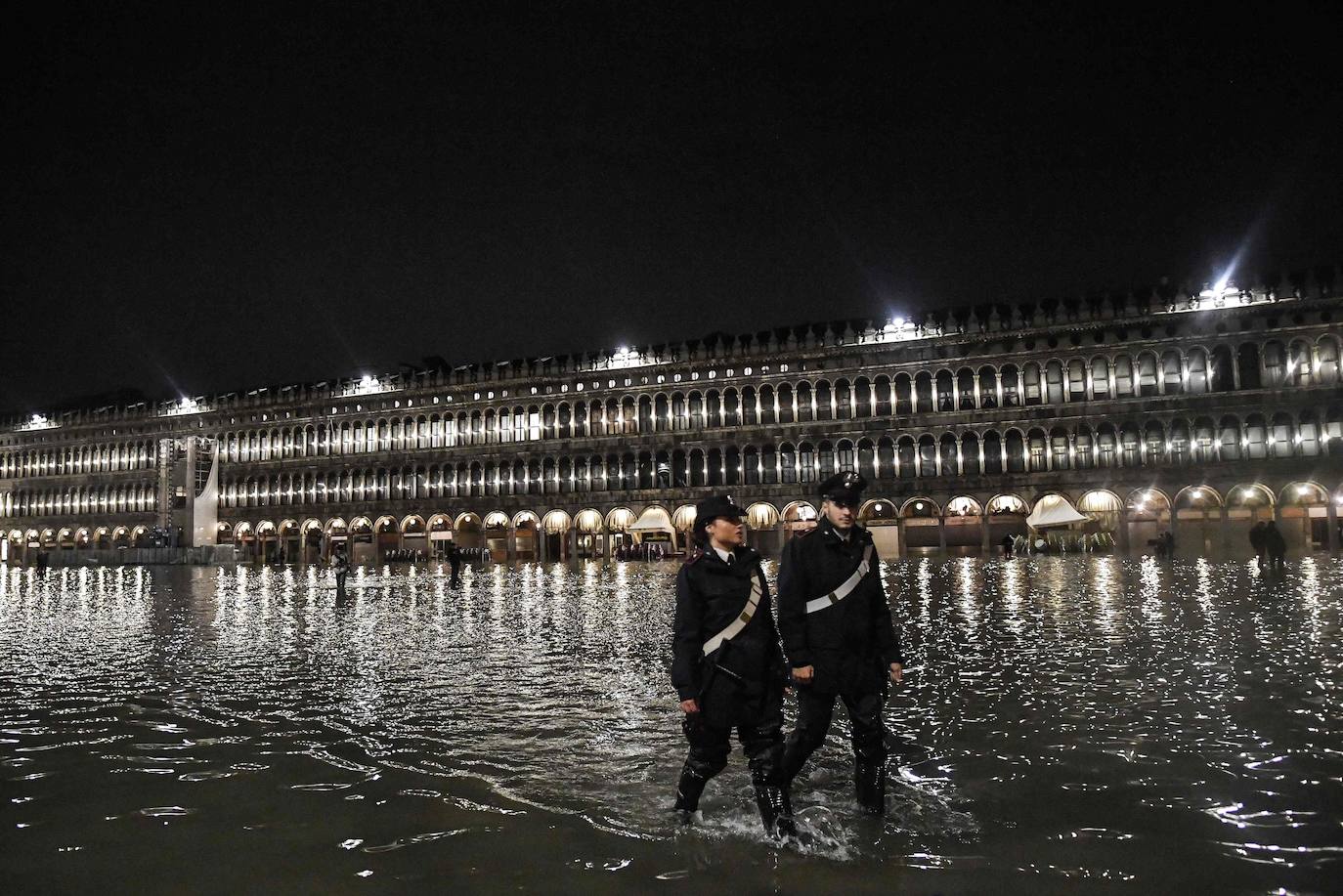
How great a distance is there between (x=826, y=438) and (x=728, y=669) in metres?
46.0

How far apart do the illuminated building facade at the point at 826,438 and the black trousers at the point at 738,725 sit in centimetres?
3688

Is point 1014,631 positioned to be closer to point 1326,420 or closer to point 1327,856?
point 1327,856

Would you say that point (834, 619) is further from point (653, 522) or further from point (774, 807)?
point (653, 522)

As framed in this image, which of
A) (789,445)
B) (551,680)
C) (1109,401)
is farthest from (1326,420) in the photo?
(551,680)

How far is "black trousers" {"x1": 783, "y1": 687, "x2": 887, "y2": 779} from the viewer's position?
444cm

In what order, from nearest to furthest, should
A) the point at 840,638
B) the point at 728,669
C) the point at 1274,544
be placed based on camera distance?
the point at 728,669 → the point at 840,638 → the point at 1274,544

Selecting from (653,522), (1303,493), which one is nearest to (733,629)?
(653,522)

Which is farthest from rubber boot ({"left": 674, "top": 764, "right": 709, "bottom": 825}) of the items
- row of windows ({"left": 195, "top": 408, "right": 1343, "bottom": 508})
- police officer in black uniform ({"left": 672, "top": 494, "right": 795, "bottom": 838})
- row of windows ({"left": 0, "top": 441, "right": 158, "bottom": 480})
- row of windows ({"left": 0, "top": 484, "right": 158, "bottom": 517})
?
row of windows ({"left": 0, "top": 441, "right": 158, "bottom": 480})

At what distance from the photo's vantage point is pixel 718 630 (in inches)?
166

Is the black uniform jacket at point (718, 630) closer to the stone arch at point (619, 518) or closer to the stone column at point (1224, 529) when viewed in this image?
the stone column at point (1224, 529)

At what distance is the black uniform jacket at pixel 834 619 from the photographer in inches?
175

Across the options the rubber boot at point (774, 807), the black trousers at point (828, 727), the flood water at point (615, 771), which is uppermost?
the black trousers at point (828, 727)

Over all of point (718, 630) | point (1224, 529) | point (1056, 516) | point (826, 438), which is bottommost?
point (1224, 529)

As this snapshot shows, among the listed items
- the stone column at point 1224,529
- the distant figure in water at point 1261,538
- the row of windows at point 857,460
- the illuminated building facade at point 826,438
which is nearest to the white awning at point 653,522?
the illuminated building facade at point 826,438
